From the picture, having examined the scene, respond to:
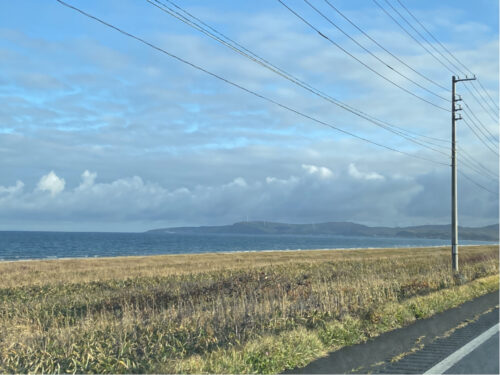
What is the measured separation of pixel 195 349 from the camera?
8.59 m

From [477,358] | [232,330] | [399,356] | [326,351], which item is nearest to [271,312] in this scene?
[232,330]

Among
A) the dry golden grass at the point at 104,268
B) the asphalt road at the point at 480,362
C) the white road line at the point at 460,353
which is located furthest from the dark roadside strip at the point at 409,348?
the dry golden grass at the point at 104,268

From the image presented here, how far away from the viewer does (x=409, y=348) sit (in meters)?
9.04

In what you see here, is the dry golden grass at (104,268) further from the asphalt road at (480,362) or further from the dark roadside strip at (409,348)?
the asphalt road at (480,362)

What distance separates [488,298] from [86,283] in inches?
790

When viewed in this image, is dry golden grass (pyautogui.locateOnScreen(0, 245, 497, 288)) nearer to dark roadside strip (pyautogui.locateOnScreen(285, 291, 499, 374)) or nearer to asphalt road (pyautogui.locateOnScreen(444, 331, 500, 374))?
dark roadside strip (pyautogui.locateOnScreen(285, 291, 499, 374))

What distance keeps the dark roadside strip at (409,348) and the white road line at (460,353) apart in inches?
4.5

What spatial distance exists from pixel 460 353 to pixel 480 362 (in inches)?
23.3

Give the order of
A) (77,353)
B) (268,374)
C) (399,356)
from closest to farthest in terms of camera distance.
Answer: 1. (268,374)
2. (77,353)
3. (399,356)

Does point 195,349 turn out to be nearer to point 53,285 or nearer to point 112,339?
point 112,339

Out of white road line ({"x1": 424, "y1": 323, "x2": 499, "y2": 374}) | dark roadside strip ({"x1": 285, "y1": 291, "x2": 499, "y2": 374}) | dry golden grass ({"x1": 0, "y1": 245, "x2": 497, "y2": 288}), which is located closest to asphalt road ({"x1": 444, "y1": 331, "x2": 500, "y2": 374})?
white road line ({"x1": 424, "y1": 323, "x2": 499, "y2": 374})

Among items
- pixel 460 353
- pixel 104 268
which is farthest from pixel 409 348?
pixel 104 268

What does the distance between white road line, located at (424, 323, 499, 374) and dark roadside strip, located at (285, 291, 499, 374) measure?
11cm

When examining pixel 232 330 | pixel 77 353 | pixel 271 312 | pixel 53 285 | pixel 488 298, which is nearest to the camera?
pixel 77 353
